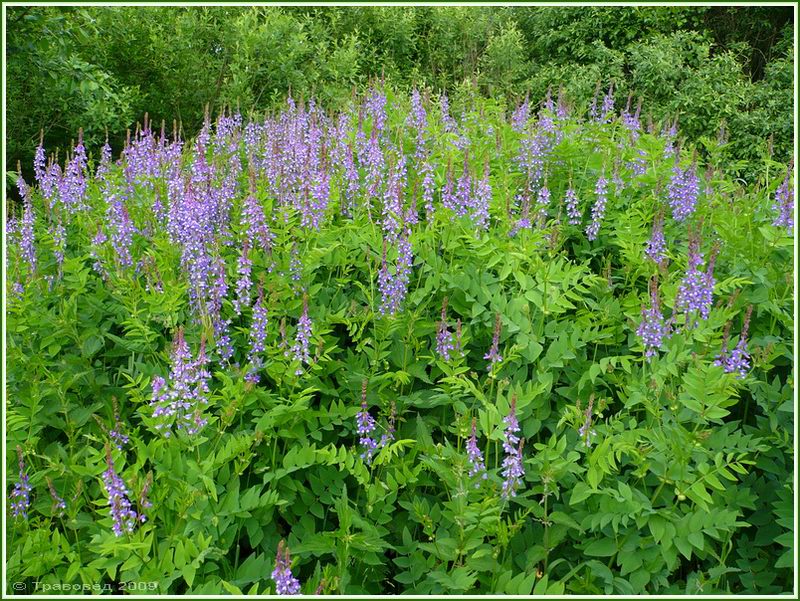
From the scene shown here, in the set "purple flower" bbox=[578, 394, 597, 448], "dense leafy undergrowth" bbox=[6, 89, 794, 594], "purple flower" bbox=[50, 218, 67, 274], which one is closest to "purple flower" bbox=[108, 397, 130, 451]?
"dense leafy undergrowth" bbox=[6, 89, 794, 594]

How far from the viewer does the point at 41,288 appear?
3.17m

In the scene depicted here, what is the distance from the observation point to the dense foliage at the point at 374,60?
7379mm

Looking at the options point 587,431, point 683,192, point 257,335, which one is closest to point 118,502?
point 257,335

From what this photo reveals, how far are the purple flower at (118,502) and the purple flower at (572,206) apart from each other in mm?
2475

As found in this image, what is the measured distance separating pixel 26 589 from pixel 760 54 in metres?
12.8

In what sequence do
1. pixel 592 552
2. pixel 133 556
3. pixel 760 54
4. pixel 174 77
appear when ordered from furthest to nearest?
pixel 760 54
pixel 174 77
pixel 592 552
pixel 133 556

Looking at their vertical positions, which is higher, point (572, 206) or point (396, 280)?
point (572, 206)

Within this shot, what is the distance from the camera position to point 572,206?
354 cm

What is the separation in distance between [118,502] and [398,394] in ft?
3.78

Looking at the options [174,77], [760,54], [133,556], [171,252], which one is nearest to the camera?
[133,556]

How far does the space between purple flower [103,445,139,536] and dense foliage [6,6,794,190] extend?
4668mm

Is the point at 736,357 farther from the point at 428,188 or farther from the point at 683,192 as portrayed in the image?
the point at 428,188

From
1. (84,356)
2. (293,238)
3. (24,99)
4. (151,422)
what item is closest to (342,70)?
(24,99)

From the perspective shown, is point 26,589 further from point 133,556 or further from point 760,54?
point 760,54
